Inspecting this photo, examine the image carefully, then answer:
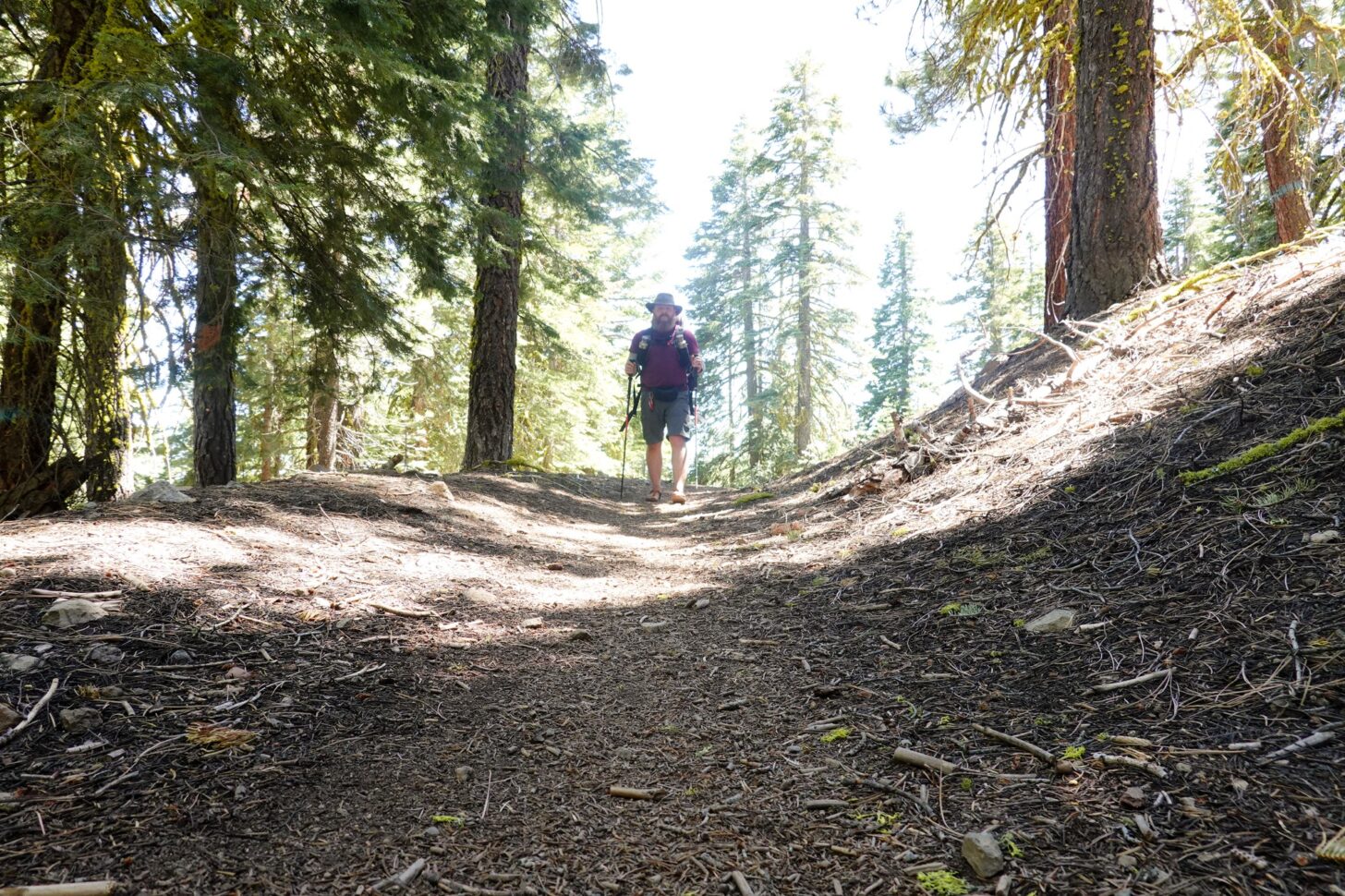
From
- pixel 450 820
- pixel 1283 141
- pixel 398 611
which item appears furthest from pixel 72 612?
pixel 1283 141

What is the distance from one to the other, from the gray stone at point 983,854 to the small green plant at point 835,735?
0.60m

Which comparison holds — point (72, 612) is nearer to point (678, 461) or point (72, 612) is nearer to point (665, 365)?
point (665, 365)

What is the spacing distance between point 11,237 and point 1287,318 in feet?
22.5

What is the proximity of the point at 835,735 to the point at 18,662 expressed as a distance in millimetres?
2521

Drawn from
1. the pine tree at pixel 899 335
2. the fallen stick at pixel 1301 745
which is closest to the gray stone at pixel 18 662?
the fallen stick at pixel 1301 745

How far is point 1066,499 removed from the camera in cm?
336

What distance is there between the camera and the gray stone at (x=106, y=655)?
2162mm

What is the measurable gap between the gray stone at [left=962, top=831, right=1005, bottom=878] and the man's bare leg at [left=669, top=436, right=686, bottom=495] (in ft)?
23.8

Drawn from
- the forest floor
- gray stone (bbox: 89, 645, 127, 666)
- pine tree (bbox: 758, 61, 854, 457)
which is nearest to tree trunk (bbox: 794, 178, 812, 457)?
pine tree (bbox: 758, 61, 854, 457)

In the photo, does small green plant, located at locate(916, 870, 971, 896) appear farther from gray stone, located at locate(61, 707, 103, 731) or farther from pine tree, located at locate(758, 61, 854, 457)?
pine tree, located at locate(758, 61, 854, 457)

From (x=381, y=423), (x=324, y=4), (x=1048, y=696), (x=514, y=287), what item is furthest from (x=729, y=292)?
(x=1048, y=696)

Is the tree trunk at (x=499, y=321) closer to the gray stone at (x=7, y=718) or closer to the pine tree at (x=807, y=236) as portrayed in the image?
the gray stone at (x=7, y=718)

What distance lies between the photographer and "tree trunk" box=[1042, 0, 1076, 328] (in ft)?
23.8

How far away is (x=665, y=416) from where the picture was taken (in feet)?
29.0
